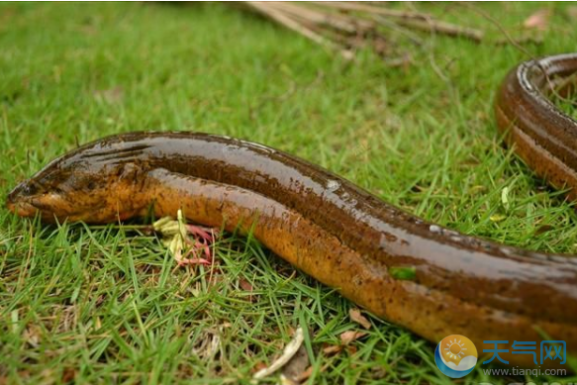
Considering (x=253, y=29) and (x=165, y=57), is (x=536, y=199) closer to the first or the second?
(x=165, y=57)

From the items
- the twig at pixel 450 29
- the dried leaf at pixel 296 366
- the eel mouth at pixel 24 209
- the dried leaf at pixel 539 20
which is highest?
the dried leaf at pixel 539 20

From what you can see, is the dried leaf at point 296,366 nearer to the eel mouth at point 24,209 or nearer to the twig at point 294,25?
the eel mouth at point 24,209

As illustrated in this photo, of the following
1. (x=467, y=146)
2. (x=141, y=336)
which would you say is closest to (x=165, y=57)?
(x=467, y=146)

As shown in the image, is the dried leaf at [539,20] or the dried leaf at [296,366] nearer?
the dried leaf at [296,366]

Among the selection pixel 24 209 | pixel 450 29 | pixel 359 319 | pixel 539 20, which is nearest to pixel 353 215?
pixel 359 319

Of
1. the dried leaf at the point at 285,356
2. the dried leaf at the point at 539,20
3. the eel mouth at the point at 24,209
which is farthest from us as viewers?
the dried leaf at the point at 539,20

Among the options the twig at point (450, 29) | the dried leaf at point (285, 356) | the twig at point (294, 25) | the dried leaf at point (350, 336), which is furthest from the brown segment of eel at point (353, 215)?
the twig at point (294, 25)
